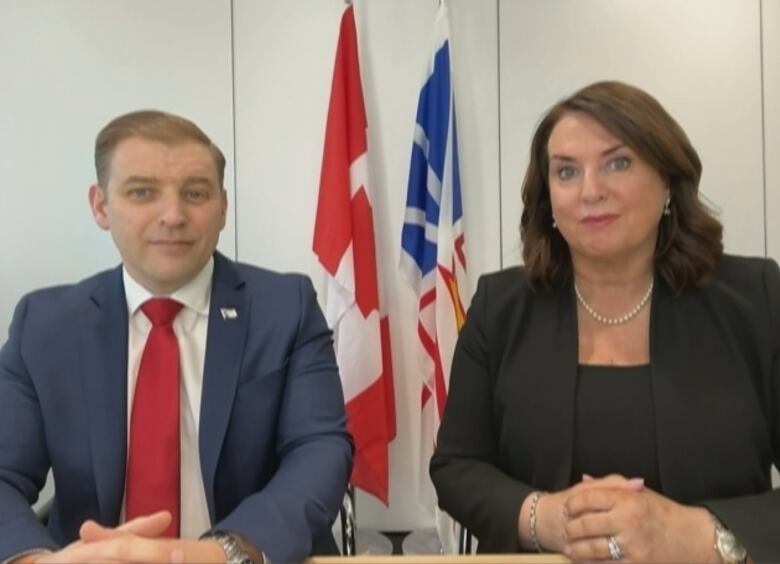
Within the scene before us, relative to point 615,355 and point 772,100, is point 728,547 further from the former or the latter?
point 772,100

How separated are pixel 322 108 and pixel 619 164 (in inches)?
77.1

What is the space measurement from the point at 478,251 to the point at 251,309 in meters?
1.84

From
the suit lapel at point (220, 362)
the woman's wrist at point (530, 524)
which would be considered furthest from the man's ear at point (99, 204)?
the woman's wrist at point (530, 524)

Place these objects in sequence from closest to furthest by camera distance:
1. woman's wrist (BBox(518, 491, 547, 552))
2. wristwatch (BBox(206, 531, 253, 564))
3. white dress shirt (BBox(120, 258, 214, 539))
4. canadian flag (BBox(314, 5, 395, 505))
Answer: wristwatch (BBox(206, 531, 253, 564)), woman's wrist (BBox(518, 491, 547, 552)), white dress shirt (BBox(120, 258, 214, 539)), canadian flag (BBox(314, 5, 395, 505))

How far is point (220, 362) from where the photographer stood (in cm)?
172

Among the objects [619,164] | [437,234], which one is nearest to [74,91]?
[437,234]

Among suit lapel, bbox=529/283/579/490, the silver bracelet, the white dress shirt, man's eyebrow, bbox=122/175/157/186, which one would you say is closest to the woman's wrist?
the silver bracelet

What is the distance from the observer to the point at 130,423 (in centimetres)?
167

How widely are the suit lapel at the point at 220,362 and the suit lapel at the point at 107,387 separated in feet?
0.55

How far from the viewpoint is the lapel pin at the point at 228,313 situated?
1775 millimetres

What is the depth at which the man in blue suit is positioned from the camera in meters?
1.66

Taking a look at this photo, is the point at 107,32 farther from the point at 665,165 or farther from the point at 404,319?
the point at 665,165

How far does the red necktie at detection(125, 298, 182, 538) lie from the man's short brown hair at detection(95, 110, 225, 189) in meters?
0.45

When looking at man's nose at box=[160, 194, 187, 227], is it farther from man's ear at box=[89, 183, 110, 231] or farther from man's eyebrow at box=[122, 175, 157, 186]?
man's ear at box=[89, 183, 110, 231]
